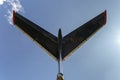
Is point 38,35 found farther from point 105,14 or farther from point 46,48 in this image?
point 105,14

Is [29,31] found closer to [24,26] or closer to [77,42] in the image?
[24,26]

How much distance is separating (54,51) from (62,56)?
1051 mm

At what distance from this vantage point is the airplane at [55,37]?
27.6m

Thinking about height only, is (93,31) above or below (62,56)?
above

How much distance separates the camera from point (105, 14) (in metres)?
30.5

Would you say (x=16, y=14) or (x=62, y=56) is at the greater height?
(x=16, y=14)

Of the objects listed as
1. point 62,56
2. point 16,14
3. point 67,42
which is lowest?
point 62,56

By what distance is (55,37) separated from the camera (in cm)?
2866

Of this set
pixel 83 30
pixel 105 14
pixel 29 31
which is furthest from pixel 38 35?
pixel 105 14

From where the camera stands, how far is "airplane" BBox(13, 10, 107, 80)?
90.6 ft

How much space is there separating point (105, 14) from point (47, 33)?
676cm

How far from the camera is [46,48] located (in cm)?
2750

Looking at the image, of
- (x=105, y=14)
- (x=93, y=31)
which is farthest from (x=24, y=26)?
(x=105, y=14)

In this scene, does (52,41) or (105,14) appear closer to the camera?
(52,41)
